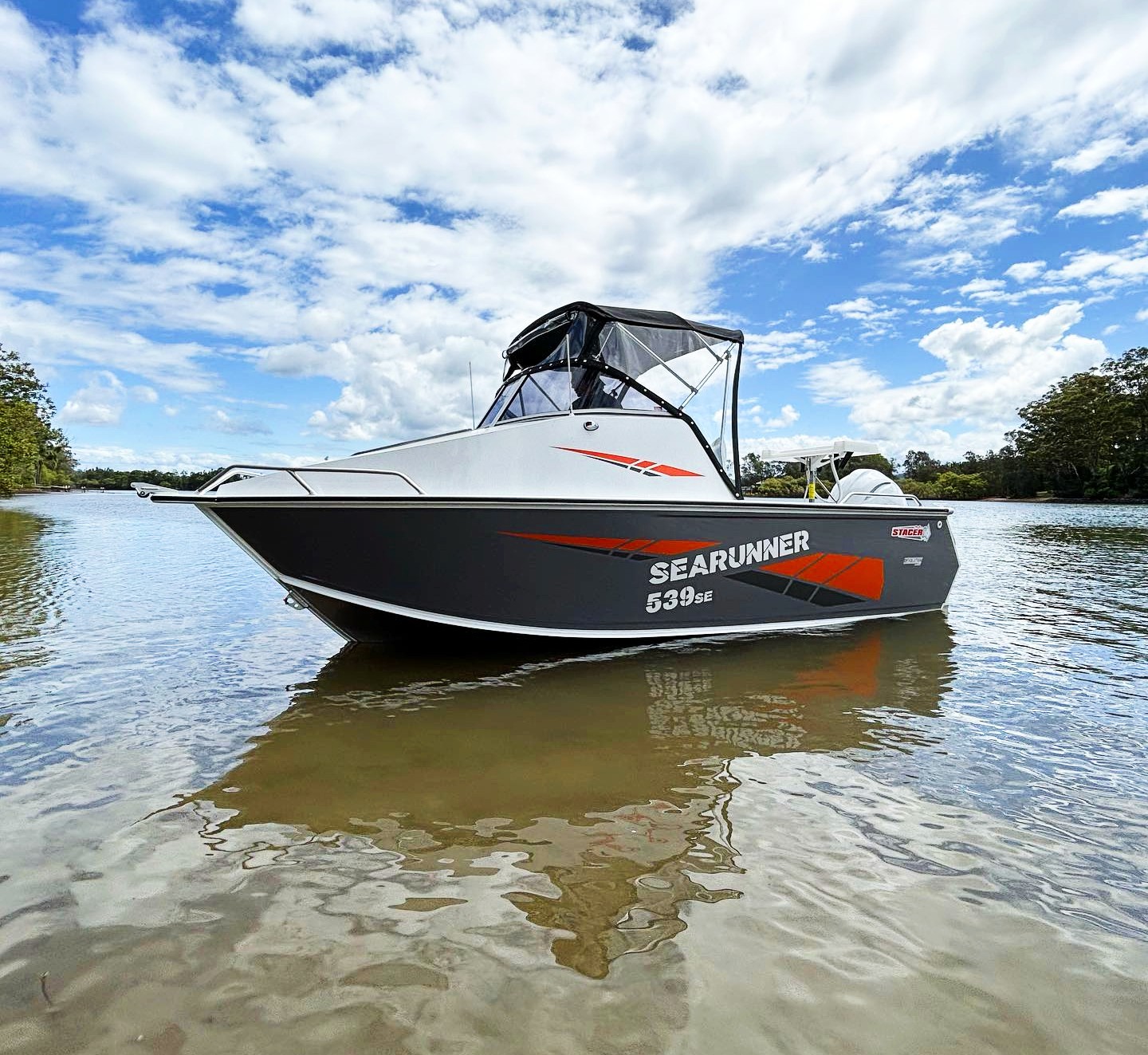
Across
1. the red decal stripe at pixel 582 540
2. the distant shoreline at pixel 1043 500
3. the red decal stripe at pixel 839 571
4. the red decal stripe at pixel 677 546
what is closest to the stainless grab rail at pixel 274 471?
the red decal stripe at pixel 582 540

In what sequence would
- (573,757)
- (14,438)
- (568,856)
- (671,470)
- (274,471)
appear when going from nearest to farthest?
(568,856)
(573,757)
(274,471)
(671,470)
(14,438)

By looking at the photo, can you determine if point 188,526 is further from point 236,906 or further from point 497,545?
point 236,906

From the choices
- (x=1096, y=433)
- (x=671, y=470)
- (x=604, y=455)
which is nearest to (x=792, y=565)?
(x=671, y=470)

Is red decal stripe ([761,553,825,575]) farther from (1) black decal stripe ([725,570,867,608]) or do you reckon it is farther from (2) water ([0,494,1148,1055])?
(2) water ([0,494,1148,1055])

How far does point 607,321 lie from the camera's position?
5613mm

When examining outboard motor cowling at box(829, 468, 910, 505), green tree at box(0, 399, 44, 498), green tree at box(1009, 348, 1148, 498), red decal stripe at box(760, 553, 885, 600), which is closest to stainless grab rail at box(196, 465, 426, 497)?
red decal stripe at box(760, 553, 885, 600)

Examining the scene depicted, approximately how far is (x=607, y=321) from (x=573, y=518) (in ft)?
5.83

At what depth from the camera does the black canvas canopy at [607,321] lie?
5617 mm

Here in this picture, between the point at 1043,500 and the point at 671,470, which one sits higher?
the point at 671,470

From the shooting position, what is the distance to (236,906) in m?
2.19

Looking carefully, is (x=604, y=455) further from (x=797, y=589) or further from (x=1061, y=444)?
(x=1061, y=444)

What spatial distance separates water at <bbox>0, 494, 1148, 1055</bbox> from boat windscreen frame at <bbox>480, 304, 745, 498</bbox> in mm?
2041

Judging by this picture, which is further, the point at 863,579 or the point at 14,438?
the point at 14,438

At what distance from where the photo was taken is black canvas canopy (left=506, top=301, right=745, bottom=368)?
5.62m
